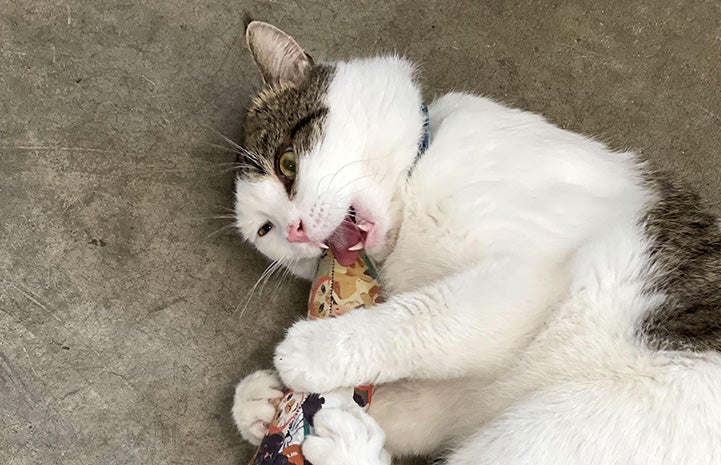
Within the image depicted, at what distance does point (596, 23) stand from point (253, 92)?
160 cm

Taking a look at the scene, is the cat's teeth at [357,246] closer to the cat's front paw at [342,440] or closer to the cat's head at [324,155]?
the cat's head at [324,155]

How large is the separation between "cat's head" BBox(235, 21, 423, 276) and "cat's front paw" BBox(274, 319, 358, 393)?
298mm

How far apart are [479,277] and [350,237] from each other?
0.46m

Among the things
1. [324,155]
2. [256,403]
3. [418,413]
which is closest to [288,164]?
[324,155]

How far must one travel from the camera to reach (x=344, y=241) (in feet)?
6.71

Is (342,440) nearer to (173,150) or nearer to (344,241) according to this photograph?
(344,241)

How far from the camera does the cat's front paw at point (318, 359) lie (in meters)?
1.78

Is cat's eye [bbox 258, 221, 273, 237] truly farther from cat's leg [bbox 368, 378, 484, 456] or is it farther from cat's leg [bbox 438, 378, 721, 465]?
cat's leg [bbox 438, 378, 721, 465]

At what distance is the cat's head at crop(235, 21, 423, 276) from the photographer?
6.33 feet

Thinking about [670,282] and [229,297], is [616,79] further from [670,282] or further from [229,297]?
[229,297]

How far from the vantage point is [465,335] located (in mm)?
1778

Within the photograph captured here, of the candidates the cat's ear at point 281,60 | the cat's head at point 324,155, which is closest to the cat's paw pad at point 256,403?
the cat's head at point 324,155

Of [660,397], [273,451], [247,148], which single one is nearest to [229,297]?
[247,148]

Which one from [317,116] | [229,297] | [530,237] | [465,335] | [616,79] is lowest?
[229,297]
